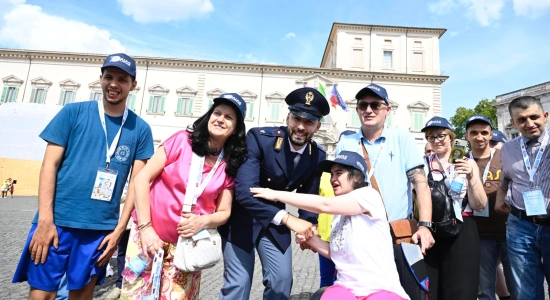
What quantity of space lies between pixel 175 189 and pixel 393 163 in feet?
5.87

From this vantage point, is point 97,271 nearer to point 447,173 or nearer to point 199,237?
point 199,237

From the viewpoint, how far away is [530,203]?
2688 millimetres

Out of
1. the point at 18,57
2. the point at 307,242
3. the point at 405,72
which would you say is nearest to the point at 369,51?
the point at 405,72

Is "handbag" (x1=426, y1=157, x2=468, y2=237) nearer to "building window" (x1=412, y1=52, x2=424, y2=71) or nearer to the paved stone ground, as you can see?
the paved stone ground

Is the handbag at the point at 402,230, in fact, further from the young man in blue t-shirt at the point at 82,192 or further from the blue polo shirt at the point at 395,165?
the young man in blue t-shirt at the point at 82,192

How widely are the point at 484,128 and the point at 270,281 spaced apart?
3094mm

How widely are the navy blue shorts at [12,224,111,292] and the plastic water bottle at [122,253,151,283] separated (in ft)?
1.04

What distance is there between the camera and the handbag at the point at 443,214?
8.58 feet

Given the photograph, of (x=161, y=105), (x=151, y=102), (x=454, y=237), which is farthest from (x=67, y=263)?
(x=151, y=102)

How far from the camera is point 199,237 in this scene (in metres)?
2.17

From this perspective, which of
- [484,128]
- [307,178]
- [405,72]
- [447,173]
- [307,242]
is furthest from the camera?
[405,72]

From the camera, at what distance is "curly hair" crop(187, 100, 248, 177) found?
7.79 ft

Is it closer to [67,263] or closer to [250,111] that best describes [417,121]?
[250,111]

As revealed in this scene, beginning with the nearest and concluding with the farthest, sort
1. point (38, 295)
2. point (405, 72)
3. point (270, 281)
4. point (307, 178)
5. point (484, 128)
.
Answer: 1. point (38, 295)
2. point (270, 281)
3. point (307, 178)
4. point (484, 128)
5. point (405, 72)
